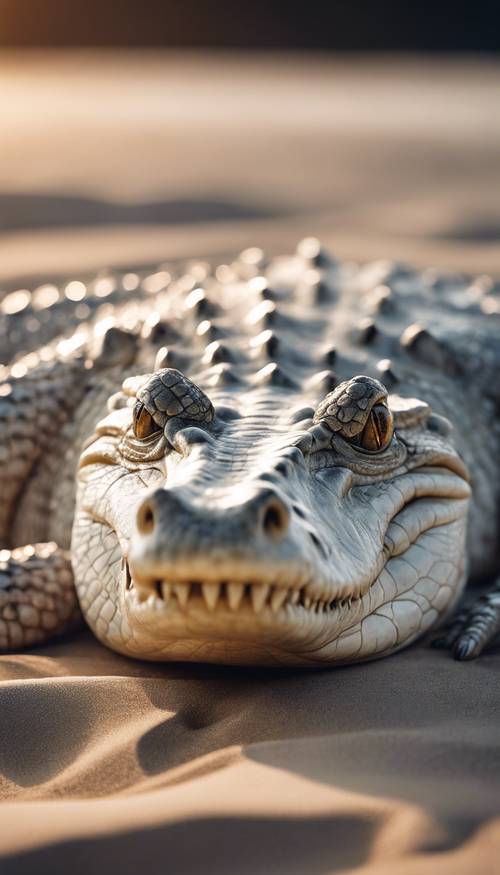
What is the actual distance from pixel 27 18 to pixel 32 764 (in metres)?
23.1

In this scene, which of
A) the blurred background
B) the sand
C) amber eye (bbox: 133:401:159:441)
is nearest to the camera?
the sand

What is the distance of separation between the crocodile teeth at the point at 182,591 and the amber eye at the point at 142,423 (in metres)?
0.83

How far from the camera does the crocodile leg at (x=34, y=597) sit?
357 centimetres

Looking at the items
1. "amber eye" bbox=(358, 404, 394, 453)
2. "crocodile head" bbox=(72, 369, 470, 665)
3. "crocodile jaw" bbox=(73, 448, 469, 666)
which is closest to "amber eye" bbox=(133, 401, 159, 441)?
"crocodile head" bbox=(72, 369, 470, 665)

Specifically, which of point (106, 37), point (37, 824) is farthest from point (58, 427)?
point (106, 37)

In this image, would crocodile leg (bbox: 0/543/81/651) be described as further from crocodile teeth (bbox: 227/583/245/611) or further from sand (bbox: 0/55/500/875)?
crocodile teeth (bbox: 227/583/245/611)

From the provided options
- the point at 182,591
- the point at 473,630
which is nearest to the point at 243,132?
the point at 473,630

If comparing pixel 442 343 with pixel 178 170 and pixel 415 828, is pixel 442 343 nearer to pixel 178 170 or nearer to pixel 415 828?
pixel 415 828

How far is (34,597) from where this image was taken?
11.9 feet

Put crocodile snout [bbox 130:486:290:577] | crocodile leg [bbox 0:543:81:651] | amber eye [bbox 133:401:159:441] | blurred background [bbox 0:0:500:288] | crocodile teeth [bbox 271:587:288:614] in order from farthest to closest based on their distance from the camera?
blurred background [bbox 0:0:500:288] → crocodile leg [bbox 0:543:81:651] → amber eye [bbox 133:401:159:441] → crocodile teeth [bbox 271:587:288:614] → crocodile snout [bbox 130:486:290:577]

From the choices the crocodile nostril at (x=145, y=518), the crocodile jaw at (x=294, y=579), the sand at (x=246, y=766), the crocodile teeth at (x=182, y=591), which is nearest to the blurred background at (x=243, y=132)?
the crocodile jaw at (x=294, y=579)

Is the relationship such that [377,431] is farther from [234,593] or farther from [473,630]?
[234,593]

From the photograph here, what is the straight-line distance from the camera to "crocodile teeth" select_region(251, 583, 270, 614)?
2.50m

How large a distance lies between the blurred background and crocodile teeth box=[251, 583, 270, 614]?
588cm
